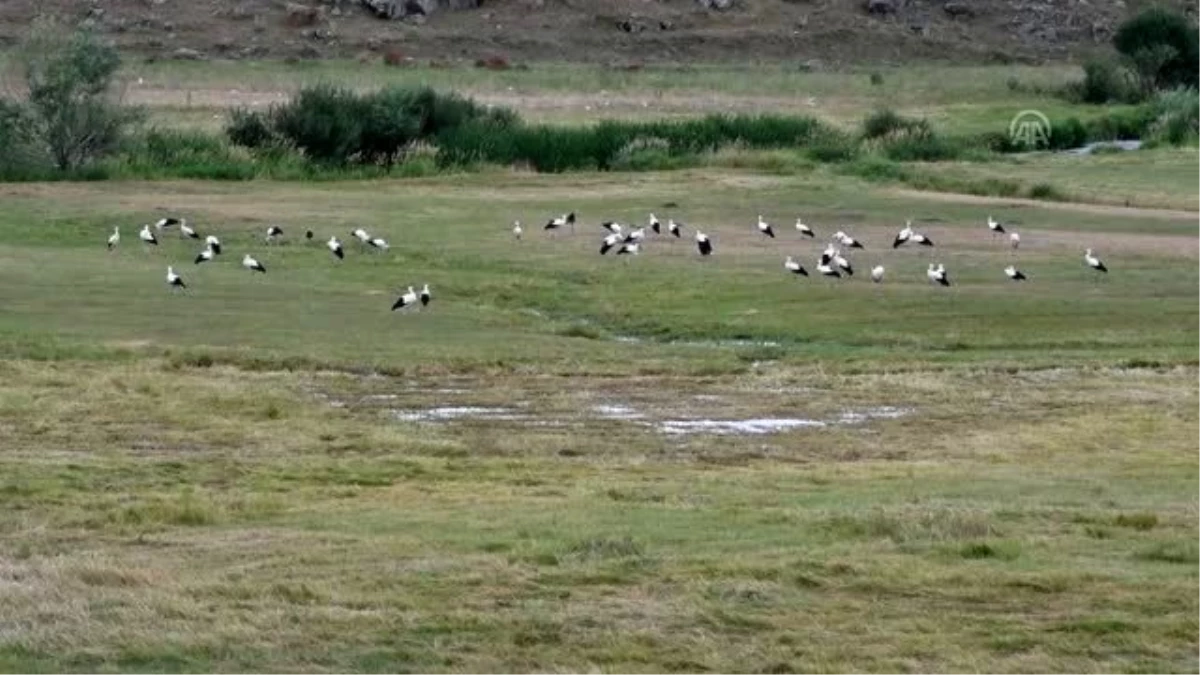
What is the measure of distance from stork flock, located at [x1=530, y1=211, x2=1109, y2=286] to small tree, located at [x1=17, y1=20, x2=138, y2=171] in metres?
14.3

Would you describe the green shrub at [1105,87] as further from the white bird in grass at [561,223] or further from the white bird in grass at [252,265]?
the white bird in grass at [252,265]

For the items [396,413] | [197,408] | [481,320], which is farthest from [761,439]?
[481,320]

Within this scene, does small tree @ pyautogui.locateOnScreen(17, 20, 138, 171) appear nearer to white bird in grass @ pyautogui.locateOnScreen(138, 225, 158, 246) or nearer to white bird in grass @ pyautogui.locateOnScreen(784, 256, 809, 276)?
white bird in grass @ pyautogui.locateOnScreen(138, 225, 158, 246)

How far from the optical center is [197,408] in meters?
26.2

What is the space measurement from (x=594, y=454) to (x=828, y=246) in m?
22.3

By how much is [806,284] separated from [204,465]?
64.9 feet

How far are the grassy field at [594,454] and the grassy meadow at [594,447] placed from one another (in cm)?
6

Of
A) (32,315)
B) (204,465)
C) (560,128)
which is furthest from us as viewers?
(560,128)

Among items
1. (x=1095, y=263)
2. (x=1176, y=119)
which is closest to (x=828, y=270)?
(x=1095, y=263)

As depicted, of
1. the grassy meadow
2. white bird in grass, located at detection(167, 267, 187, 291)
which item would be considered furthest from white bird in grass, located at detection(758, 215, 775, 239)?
white bird in grass, located at detection(167, 267, 187, 291)

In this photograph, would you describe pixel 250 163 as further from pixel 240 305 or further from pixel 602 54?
pixel 602 54

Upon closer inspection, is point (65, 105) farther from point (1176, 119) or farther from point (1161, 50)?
point (1161, 50)

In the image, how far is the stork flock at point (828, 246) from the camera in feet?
136

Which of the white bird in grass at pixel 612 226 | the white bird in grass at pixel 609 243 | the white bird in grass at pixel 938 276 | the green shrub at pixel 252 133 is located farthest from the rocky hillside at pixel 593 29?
the white bird in grass at pixel 938 276
